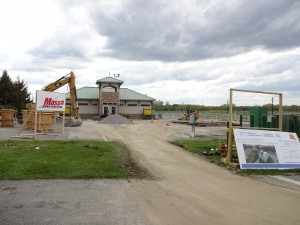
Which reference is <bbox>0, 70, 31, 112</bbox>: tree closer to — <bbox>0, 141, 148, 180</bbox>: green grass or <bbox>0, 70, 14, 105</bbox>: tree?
<bbox>0, 70, 14, 105</bbox>: tree

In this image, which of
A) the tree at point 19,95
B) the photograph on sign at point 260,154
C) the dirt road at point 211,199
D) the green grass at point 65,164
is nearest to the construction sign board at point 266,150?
the photograph on sign at point 260,154

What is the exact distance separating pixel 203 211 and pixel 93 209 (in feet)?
6.66

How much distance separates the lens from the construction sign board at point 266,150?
1184 cm

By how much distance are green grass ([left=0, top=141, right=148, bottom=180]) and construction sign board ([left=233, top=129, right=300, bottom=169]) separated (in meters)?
3.61

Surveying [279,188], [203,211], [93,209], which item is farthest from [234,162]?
[93,209]

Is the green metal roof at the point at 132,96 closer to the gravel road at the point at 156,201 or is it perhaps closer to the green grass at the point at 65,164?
the green grass at the point at 65,164

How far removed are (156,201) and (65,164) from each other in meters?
4.68

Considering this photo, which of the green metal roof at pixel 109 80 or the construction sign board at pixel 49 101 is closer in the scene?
the construction sign board at pixel 49 101

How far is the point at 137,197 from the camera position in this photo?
7504 mm

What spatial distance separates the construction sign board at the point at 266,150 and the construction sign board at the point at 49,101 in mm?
12316

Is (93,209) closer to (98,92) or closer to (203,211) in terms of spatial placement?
(203,211)

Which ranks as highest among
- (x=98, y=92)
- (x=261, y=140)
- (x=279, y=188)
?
(x=98, y=92)

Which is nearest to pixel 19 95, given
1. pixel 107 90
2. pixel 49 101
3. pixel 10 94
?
pixel 10 94

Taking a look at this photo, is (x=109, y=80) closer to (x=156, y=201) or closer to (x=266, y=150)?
(x=266, y=150)
